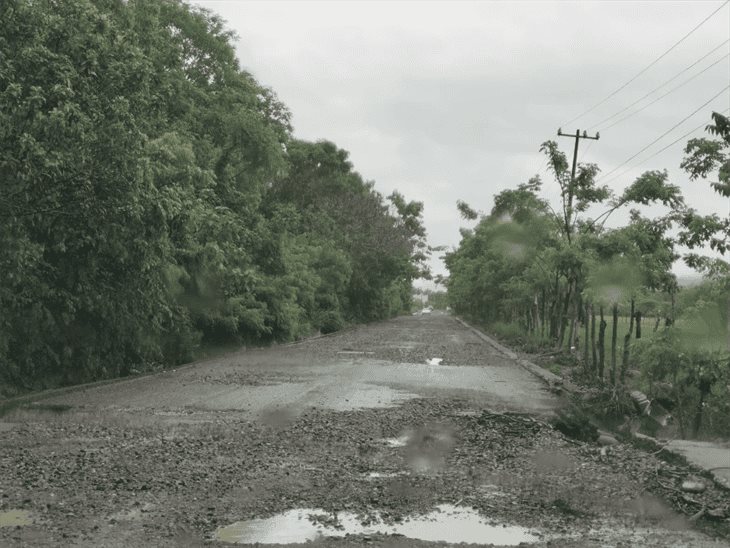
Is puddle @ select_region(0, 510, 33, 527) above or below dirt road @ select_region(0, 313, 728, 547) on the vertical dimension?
below

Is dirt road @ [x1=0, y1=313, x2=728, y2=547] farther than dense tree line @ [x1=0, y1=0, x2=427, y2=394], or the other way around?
dense tree line @ [x1=0, y1=0, x2=427, y2=394]

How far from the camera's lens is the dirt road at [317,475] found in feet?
21.2

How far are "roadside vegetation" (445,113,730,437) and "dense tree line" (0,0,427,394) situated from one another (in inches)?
364

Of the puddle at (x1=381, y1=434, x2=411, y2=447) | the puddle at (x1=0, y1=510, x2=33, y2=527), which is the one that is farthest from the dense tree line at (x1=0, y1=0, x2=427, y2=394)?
the puddle at (x1=0, y1=510, x2=33, y2=527)

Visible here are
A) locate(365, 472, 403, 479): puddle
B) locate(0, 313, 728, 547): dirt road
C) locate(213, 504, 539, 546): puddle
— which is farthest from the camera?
locate(365, 472, 403, 479): puddle

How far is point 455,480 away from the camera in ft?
27.7

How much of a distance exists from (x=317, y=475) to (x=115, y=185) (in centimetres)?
904

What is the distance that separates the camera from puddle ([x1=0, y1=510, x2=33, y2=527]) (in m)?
6.52

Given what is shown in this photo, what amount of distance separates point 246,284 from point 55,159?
44.4ft

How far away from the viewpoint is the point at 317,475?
335 inches

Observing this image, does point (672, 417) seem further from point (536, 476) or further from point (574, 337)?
point (574, 337)

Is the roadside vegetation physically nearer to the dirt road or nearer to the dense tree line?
the dirt road

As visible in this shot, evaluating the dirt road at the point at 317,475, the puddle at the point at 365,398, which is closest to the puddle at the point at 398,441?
the dirt road at the point at 317,475

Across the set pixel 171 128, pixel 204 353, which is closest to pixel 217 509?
pixel 171 128
